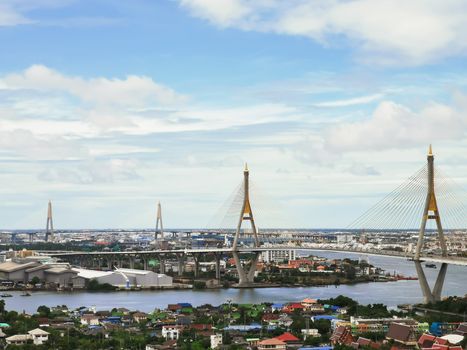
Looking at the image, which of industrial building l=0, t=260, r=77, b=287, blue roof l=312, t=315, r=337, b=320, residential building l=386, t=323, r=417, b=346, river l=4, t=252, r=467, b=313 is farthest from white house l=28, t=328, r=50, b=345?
industrial building l=0, t=260, r=77, b=287

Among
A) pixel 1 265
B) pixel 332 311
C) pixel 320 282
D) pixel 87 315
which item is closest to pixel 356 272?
pixel 320 282

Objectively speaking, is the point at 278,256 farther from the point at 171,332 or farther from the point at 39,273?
the point at 171,332

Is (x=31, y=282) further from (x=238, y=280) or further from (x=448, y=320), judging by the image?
(x=448, y=320)

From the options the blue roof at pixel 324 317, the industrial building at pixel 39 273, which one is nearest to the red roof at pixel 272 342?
the blue roof at pixel 324 317

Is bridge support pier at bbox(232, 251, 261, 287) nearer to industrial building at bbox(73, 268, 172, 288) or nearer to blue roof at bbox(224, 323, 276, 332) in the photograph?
industrial building at bbox(73, 268, 172, 288)

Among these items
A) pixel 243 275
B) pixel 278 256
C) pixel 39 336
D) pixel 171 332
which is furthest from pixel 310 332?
pixel 278 256
